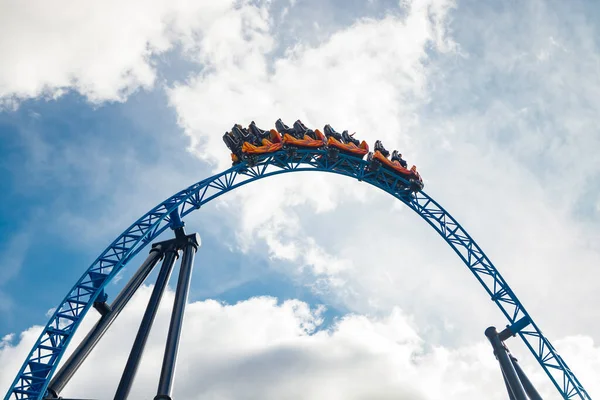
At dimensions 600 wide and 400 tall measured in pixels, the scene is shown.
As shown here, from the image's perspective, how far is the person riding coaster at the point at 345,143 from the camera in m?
19.8

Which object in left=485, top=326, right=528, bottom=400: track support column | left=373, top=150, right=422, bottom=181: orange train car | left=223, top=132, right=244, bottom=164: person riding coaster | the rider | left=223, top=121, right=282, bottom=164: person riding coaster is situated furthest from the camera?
the rider

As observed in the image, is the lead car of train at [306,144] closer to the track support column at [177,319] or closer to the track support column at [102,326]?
the track support column at [177,319]

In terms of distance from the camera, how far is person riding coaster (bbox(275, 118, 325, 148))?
62.3 ft

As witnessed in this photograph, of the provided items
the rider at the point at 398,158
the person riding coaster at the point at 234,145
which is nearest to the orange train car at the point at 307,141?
the person riding coaster at the point at 234,145

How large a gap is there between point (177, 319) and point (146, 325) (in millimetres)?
1022

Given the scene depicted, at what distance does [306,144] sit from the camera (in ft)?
63.0

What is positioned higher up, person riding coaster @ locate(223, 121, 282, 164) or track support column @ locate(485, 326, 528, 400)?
person riding coaster @ locate(223, 121, 282, 164)

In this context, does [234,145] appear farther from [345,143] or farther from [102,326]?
[102,326]

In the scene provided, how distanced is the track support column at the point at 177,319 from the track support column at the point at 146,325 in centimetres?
53

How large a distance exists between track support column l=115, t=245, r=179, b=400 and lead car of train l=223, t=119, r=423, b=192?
179 inches

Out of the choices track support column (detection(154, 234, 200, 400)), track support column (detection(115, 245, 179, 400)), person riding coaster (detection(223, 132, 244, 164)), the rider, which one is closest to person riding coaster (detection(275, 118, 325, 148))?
person riding coaster (detection(223, 132, 244, 164))

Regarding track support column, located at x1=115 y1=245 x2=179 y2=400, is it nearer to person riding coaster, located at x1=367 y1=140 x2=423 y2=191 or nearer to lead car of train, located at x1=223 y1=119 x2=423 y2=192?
lead car of train, located at x1=223 y1=119 x2=423 y2=192

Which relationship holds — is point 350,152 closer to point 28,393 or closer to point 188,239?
point 188,239

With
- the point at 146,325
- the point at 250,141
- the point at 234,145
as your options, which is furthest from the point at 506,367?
the point at 234,145
